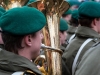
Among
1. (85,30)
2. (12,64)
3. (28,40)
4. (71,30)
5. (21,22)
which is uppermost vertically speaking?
(21,22)

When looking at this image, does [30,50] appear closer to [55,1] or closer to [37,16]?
[37,16]

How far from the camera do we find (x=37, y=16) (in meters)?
2.91

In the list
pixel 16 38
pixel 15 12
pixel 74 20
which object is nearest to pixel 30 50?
pixel 16 38

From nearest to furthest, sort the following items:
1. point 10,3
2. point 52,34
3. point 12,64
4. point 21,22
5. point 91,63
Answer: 1. point 12,64
2. point 21,22
3. point 91,63
4. point 52,34
5. point 10,3

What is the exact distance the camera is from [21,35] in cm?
284

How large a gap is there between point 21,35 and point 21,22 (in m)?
0.10

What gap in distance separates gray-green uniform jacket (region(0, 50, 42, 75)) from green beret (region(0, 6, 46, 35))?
0.19 metres

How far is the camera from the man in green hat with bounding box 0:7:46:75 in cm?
278

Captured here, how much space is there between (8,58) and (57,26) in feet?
5.45

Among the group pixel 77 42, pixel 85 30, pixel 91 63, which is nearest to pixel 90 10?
pixel 85 30

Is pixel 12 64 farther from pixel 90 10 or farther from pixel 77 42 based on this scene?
pixel 90 10

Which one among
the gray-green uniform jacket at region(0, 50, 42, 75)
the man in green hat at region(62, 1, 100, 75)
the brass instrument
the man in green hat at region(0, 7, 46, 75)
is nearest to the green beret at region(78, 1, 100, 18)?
the man in green hat at region(62, 1, 100, 75)

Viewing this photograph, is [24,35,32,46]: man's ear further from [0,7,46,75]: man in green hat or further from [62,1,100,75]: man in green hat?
[62,1,100,75]: man in green hat

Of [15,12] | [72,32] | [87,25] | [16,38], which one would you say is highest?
[15,12]
